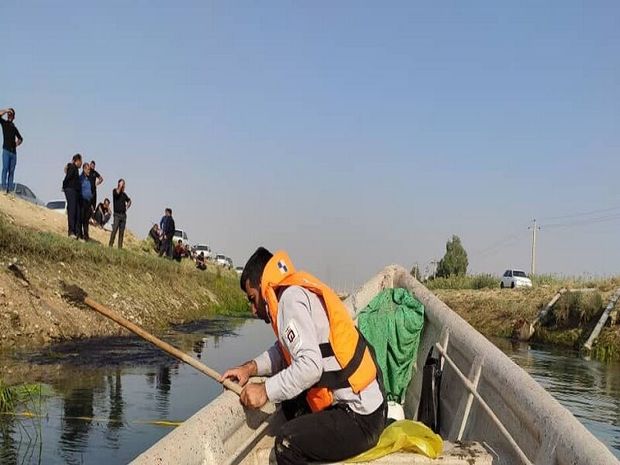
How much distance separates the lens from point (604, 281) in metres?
28.1

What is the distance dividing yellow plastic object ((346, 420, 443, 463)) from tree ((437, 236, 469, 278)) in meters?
51.0

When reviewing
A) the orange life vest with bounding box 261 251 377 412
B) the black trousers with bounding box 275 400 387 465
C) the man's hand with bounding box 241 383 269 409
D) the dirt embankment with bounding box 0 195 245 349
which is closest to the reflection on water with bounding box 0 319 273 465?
the dirt embankment with bounding box 0 195 245 349

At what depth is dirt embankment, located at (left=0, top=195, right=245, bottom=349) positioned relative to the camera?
38.9 ft

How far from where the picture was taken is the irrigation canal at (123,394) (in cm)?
702

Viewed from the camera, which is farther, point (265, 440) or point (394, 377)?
point (394, 377)

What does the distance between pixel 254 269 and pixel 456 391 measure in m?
2.62

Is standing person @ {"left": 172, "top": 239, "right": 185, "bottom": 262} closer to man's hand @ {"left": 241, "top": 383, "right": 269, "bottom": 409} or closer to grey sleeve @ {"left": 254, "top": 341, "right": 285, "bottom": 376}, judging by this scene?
grey sleeve @ {"left": 254, "top": 341, "right": 285, "bottom": 376}

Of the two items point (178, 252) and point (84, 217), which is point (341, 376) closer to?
point (84, 217)

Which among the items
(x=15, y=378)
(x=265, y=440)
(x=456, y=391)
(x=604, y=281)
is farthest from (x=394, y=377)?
(x=604, y=281)

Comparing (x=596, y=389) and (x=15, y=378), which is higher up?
(x=15, y=378)

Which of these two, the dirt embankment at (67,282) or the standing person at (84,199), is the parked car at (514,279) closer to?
the dirt embankment at (67,282)

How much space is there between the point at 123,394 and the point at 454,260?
47426 mm

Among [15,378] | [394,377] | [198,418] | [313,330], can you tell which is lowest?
[15,378]

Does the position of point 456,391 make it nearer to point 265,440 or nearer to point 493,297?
point 265,440
